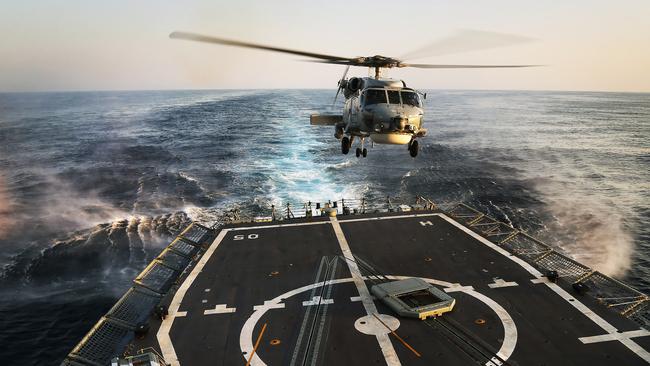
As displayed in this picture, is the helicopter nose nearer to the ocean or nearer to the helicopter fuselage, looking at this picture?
the helicopter fuselage

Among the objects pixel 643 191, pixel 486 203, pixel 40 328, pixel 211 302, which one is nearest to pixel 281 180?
pixel 486 203

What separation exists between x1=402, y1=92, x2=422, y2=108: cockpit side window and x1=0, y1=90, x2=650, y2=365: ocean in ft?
73.7

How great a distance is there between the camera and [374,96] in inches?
869

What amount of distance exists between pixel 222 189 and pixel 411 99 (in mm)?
34480

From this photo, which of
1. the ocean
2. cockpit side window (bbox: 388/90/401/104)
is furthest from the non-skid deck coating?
the ocean

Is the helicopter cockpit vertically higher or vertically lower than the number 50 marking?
higher

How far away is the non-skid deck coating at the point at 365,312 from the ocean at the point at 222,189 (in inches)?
473

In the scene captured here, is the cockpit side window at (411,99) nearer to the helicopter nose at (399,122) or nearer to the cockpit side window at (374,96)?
the cockpit side window at (374,96)

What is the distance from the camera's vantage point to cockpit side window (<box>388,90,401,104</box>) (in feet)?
71.8

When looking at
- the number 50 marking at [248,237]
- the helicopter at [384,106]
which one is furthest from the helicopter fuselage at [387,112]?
the number 50 marking at [248,237]

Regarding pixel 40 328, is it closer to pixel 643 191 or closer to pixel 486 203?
pixel 486 203

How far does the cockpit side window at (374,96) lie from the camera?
21.9 m

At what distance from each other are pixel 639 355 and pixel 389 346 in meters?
8.38

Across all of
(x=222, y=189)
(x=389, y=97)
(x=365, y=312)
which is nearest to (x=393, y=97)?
(x=389, y=97)
